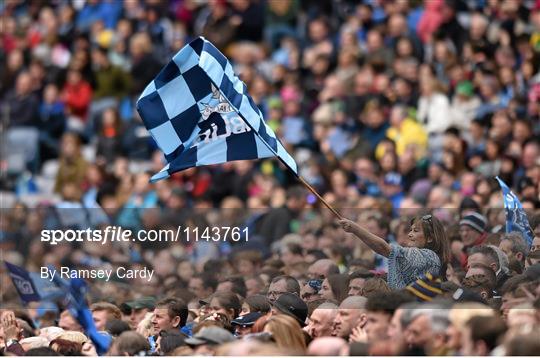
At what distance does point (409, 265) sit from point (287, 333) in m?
1.50

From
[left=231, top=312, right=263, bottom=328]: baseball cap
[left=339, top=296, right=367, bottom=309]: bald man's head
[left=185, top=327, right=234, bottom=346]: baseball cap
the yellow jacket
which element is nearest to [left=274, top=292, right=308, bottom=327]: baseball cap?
[left=231, top=312, right=263, bottom=328]: baseball cap

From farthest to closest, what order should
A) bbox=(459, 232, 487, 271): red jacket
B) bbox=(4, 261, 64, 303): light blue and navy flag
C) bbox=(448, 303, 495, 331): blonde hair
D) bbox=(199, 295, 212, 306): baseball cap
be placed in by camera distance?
1. bbox=(4, 261, 64, 303): light blue and navy flag
2. bbox=(459, 232, 487, 271): red jacket
3. bbox=(199, 295, 212, 306): baseball cap
4. bbox=(448, 303, 495, 331): blonde hair

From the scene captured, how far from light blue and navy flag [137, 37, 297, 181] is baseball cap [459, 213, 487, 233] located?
7.08ft

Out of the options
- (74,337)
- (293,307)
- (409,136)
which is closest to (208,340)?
(293,307)

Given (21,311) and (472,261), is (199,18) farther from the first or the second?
(472,261)

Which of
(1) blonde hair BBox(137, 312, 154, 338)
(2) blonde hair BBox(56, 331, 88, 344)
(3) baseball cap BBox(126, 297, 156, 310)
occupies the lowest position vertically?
(1) blonde hair BBox(137, 312, 154, 338)

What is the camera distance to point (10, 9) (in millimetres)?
26219

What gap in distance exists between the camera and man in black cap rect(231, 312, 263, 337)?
1022 cm

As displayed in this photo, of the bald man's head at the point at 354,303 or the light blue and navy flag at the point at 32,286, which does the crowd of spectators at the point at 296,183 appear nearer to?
the bald man's head at the point at 354,303

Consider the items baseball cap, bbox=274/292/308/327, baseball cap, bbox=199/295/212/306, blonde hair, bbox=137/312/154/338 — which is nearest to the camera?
baseball cap, bbox=274/292/308/327

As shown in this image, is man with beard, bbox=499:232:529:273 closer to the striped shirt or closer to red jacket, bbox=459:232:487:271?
red jacket, bbox=459:232:487:271

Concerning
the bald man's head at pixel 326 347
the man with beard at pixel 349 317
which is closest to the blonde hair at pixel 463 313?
the bald man's head at pixel 326 347

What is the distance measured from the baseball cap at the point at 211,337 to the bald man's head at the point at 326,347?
1.82ft

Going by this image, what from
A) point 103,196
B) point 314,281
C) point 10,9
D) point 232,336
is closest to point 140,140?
point 103,196
